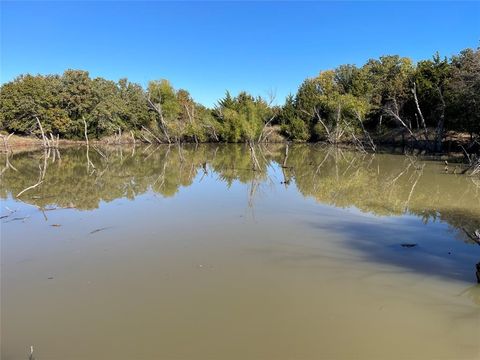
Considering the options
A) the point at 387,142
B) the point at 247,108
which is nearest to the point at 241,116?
the point at 247,108

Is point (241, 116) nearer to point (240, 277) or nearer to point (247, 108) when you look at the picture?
point (247, 108)

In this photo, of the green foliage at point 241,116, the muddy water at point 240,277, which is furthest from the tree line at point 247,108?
the muddy water at point 240,277

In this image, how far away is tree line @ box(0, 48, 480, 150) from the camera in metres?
32.3

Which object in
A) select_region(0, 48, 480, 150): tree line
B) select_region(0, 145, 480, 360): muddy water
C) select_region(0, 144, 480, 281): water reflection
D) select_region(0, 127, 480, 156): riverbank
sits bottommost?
select_region(0, 145, 480, 360): muddy water

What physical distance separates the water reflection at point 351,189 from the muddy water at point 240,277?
0.08m

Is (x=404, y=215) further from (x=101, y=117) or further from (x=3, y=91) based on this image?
(x=3, y=91)

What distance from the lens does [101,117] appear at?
4053 centimetres

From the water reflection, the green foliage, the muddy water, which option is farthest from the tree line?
the muddy water

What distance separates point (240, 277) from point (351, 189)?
350 inches

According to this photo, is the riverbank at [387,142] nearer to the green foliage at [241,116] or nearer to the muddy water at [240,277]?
the green foliage at [241,116]

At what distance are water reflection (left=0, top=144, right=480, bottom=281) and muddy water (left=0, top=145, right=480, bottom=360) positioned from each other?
0.08 metres

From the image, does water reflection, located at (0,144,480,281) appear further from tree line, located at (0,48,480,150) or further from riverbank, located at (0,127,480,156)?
tree line, located at (0,48,480,150)

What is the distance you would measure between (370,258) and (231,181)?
998 cm

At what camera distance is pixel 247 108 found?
139ft
